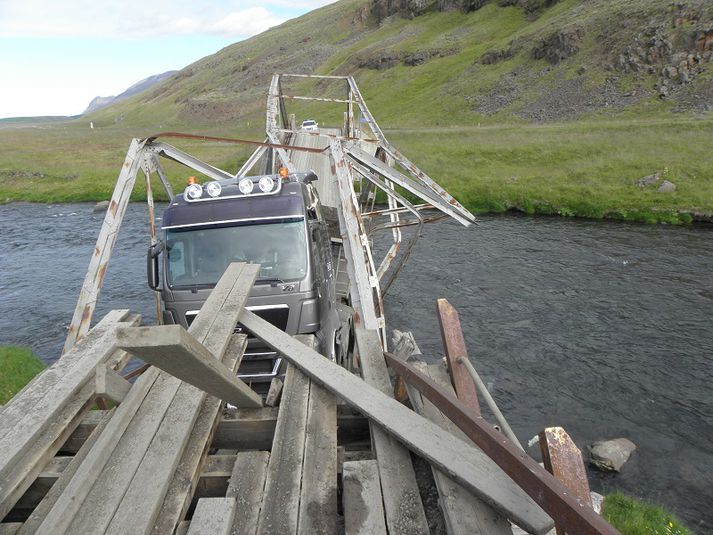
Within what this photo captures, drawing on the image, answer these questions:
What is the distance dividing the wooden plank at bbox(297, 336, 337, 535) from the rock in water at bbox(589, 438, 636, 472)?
7.59 m

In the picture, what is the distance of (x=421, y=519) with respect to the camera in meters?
3.12

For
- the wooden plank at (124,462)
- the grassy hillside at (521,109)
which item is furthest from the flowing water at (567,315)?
the wooden plank at (124,462)

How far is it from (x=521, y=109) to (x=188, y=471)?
6845 cm

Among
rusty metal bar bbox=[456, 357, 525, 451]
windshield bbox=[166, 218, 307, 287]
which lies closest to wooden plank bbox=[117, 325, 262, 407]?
rusty metal bar bbox=[456, 357, 525, 451]

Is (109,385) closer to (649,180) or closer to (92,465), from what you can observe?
(92,465)

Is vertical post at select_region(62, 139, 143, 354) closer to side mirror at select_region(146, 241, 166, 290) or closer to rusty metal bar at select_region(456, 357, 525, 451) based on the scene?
side mirror at select_region(146, 241, 166, 290)

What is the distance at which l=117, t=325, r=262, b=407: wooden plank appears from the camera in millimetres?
2877

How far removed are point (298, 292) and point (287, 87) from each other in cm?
11331

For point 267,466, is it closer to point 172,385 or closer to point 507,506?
point 172,385

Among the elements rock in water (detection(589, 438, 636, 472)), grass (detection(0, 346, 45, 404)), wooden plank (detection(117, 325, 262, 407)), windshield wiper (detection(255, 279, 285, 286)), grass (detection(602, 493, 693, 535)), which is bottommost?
rock in water (detection(589, 438, 636, 472))

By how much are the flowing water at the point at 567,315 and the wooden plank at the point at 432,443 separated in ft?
23.5

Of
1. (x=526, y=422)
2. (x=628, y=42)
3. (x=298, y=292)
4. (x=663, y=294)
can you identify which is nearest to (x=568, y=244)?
(x=663, y=294)

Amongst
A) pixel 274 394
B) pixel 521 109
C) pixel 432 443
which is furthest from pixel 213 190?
pixel 521 109

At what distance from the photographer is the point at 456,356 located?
16.6 ft
